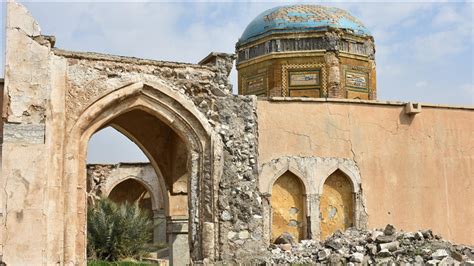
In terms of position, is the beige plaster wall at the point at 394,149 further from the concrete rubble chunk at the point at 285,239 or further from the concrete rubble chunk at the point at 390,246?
the concrete rubble chunk at the point at 390,246

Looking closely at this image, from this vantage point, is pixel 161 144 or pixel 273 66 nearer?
pixel 161 144

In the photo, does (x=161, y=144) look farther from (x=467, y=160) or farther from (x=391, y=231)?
(x=467, y=160)

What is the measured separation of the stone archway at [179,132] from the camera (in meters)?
9.56

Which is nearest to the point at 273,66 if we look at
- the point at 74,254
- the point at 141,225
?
the point at 141,225

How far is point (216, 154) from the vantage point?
409 inches

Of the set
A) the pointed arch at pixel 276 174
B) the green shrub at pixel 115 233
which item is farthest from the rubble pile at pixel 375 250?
the green shrub at pixel 115 233

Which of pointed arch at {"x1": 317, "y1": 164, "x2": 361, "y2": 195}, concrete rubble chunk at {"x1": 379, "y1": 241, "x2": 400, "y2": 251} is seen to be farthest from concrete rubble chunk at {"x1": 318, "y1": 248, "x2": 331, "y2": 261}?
pointed arch at {"x1": 317, "y1": 164, "x2": 361, "y2": 195}

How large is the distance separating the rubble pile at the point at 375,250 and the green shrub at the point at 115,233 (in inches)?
222

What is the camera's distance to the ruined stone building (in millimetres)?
9062

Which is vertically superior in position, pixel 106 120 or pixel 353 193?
pixel 106 120

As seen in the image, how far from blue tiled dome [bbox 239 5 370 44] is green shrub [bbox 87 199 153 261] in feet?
24.1

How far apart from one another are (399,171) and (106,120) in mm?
5510

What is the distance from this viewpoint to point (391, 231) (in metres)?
10.5

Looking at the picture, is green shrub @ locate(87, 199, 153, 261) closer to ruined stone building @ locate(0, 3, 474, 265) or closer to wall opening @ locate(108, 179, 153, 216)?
ruined stone building @ locate(0, 3, 474, 265)
